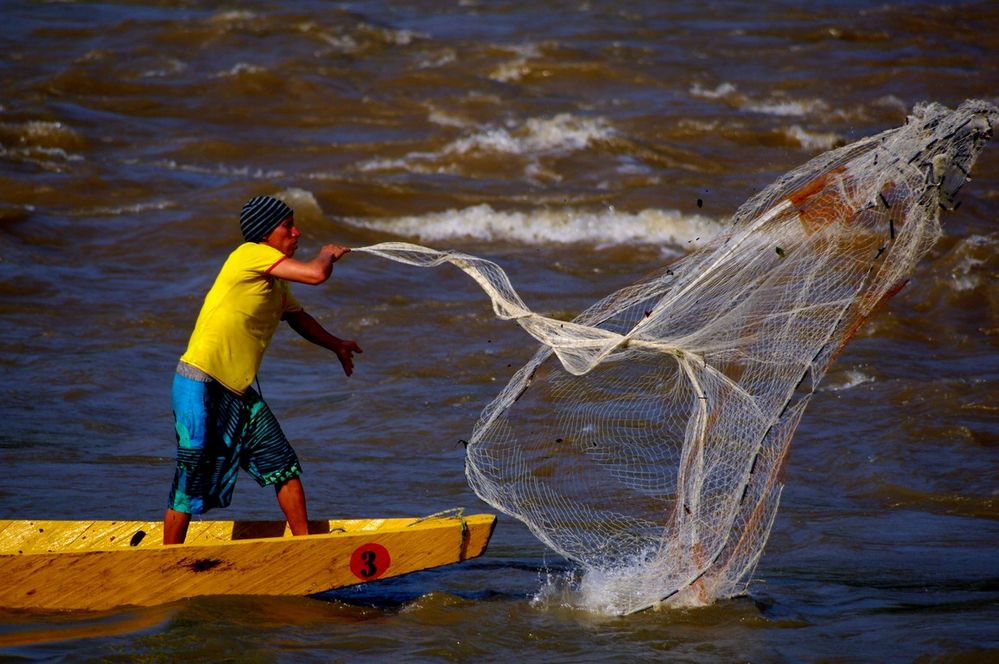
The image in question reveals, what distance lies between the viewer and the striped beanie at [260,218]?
5.00 meters

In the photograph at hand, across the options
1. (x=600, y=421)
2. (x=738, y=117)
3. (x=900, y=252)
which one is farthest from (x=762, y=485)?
(x=738, y=117)

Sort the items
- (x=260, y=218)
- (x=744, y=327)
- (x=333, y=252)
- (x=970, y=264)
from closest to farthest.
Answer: (x=333, y=252)
(x=260, y=218)
(x=744, y=327)
(x=970, y=264)

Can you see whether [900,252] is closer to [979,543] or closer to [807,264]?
[807,264]

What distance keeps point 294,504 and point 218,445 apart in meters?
0.41

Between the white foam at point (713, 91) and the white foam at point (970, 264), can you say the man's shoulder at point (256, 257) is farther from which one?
the white foam at point (713, 91)

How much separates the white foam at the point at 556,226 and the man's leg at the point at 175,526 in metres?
8.36

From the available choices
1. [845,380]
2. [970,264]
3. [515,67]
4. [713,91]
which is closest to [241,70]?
[515,67]

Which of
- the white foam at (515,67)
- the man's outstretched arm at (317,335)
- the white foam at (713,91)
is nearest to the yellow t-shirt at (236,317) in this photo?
the man's outstretched arm at (317,335)

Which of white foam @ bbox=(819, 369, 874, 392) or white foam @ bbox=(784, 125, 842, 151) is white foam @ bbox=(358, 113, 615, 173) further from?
white foam @ bbox=(819, 369, 874, 392)

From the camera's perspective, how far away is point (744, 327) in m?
5.17

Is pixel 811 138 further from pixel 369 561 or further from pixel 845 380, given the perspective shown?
pixel 369 561

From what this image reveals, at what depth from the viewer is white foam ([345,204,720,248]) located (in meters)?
13.3

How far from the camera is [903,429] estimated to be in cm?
793

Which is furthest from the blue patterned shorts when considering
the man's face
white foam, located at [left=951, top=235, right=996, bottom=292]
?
white foam, located at [left=951, top=235, right=996, bottom=292]
